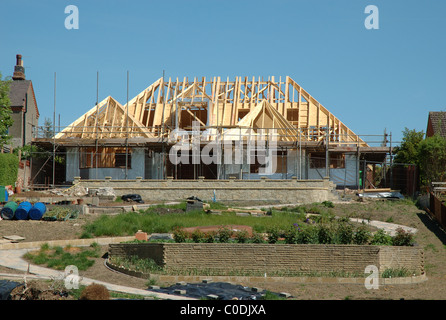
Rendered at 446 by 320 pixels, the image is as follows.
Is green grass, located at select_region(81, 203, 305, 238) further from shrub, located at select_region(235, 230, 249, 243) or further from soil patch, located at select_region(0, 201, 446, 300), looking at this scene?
shrub, located at select_region(235, 230, 249, 243)

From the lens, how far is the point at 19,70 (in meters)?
51.5

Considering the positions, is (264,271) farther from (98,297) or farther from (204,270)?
(98,297)

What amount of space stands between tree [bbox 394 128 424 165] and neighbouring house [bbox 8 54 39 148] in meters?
26.8

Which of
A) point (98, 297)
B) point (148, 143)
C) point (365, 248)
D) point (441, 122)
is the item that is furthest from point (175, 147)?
point (98, 297)

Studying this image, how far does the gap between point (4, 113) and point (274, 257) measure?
26597 mm

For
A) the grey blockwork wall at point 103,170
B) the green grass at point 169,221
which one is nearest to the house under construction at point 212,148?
the grey blockwork wall at point 103,170

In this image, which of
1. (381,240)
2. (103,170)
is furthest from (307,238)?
(103,170)

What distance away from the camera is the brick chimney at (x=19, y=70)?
51219 mm

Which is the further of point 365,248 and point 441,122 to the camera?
point 441,122

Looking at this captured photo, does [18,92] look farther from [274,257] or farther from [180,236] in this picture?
[274,257]

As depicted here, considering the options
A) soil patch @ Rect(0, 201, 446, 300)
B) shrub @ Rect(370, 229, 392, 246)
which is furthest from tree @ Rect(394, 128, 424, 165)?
shrub @ Rect(370, 229, 392, 246)

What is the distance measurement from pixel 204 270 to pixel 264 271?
2.03 m

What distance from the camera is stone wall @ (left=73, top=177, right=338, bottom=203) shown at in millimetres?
39938

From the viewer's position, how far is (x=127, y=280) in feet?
66.9
